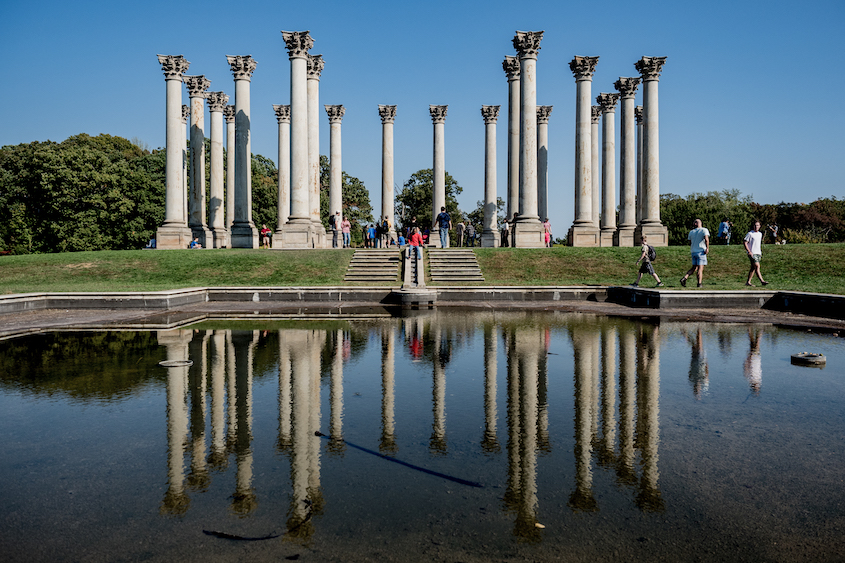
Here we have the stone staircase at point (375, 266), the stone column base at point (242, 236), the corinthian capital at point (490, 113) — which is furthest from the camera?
the corinthian capital at point (490, 113)

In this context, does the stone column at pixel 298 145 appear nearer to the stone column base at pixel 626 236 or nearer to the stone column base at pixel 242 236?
the stone column base at pixel 242 236

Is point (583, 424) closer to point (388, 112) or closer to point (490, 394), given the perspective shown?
point (490, 394)

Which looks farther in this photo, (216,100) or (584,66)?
(216,100)

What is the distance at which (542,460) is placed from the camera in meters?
5.09

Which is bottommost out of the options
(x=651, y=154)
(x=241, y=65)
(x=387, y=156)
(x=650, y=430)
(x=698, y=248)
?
(x=650, y=430)

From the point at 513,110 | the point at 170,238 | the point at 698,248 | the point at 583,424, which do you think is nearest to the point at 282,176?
the point at 170,238

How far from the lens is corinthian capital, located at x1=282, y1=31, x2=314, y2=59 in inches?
1483

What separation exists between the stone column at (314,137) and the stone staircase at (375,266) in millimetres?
9176

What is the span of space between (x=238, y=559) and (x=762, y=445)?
503 centimetres

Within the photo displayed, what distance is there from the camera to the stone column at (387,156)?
49.8m

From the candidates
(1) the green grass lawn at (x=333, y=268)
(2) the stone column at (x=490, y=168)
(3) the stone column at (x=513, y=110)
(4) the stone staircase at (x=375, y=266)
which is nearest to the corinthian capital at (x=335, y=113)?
(2) the stone column at (x=490, y=168)

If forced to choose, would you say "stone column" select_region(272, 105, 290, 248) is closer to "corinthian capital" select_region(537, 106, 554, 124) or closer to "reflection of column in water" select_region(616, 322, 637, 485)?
"corinthian capital" select_region(537, 106, 554, 124)

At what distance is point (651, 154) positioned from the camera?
38875 millimetres

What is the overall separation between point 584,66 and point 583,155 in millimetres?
6256
